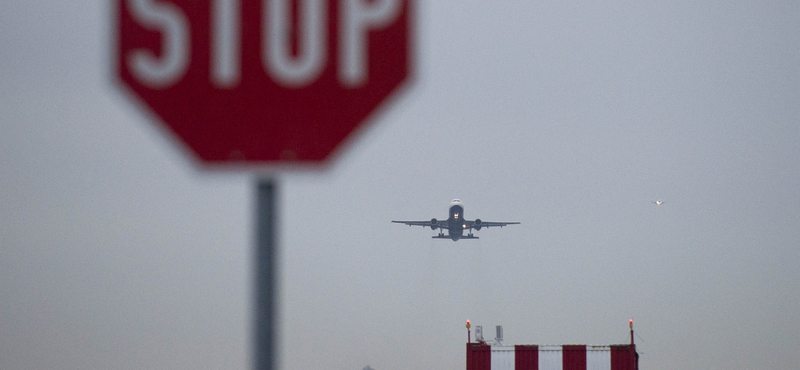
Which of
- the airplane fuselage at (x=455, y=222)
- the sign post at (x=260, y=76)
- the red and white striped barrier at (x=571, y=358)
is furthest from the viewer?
the airplane fuselage at (x=455, y=222)

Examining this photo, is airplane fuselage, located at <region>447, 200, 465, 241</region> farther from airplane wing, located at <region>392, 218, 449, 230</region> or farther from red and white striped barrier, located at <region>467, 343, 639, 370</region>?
red and white striped barrier, located at <region>467, 343, 639, 370</region>

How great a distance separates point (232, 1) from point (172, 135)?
738 mm

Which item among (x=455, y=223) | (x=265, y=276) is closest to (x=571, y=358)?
(x=455, y=223)

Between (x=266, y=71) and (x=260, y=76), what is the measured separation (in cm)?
4

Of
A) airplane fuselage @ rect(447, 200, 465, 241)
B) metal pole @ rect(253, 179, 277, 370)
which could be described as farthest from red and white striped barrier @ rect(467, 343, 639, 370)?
metal pole @ rect(253, 179, 277, 370)

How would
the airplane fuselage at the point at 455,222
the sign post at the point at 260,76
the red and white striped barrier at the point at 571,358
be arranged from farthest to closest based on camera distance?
the airplane fuselage at the point at 455,222 → the red and white striped barrier at the point at 571,358 → the sign post at the point at 260,76

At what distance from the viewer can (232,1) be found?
4.66m

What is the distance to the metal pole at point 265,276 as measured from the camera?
15.5 ft

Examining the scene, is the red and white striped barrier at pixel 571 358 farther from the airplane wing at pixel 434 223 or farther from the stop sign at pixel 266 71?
the stop sign at pixel 266 71

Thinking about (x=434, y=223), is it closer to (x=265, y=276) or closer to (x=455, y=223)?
(x=455, y=223)

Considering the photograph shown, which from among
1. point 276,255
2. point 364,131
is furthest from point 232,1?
point 276,255

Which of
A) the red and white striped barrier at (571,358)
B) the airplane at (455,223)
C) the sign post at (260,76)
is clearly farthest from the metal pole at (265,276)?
the airplane at (455,223)

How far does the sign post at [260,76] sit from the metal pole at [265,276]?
0.01m

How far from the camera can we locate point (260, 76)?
4656 mm
